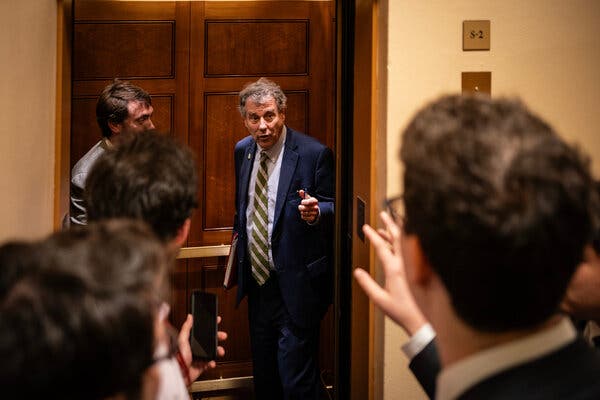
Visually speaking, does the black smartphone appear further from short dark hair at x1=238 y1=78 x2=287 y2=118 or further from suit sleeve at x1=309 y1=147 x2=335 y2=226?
short dark hair at x1=238 y1=78 x2=287 y2=118

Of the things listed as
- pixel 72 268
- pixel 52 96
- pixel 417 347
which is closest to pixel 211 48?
pixel 52 96

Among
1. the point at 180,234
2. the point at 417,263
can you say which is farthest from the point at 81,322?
the point at 180,234

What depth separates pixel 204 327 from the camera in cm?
146

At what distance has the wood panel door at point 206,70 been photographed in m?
3.12

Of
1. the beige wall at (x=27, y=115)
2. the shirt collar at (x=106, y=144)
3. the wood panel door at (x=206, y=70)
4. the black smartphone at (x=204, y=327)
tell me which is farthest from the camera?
the wood panel door at (x=206, y=70)

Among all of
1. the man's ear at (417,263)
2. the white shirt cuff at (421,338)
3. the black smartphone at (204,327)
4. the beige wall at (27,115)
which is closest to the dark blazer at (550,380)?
the man's ear at (417,263)

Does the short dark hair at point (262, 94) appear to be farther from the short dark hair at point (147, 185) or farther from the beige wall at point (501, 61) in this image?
the short dark hair at point (147, 185)

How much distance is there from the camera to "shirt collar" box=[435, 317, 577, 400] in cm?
77

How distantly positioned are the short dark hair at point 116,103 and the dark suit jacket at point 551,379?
2260mm

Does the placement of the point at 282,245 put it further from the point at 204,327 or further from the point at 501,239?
the point at 501,239

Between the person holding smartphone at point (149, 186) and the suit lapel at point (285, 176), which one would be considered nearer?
the person holding smartphone at point (149, 186)

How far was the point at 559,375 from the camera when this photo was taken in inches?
29.4

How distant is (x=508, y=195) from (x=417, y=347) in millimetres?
451

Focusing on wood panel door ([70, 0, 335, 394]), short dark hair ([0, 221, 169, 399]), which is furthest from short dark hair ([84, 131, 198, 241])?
wood panel door ([70, 0, 335, 394])
